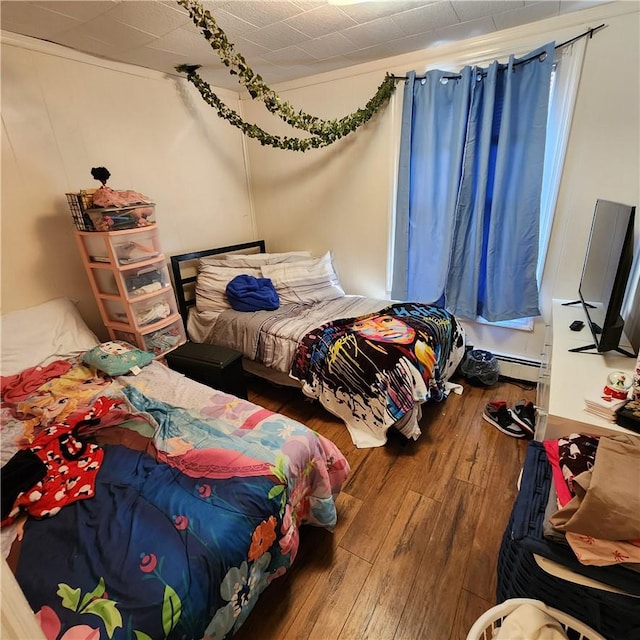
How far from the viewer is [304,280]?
9.64 ft

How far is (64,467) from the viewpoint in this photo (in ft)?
4.01

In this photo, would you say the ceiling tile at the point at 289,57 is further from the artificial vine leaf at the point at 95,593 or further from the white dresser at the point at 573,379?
the artificial vine leaf at the point at 95,593

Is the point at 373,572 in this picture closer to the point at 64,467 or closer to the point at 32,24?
the point at 64,467

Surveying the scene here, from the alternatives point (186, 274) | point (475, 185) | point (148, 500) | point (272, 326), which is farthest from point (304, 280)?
point (148, 500)

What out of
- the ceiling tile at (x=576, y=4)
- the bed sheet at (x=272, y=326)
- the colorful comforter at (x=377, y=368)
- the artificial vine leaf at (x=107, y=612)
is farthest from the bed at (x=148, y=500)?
the ceiling tile at (x=576, y=4)

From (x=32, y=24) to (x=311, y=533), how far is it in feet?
9.62

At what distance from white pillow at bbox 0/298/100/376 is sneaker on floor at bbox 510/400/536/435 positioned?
106 inches

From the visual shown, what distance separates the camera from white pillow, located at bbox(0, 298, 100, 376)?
6.04 ft

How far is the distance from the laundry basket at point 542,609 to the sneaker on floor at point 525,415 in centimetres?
125

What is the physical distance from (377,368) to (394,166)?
1.74 meters

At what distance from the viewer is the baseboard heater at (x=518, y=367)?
2635 millimetres

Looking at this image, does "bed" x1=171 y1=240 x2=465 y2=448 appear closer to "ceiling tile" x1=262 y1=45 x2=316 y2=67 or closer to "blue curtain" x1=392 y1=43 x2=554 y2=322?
"blue curtain" x1=392 y1=43 x2=554 y2=322

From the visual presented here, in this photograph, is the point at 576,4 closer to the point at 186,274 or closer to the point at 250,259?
the point at 250,259

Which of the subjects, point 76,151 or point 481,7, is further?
point 76,151
